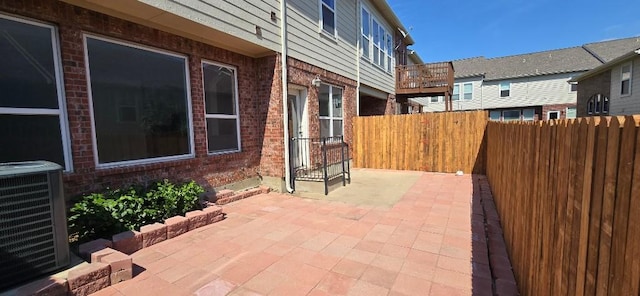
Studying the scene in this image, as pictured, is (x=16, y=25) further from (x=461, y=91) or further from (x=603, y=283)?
(x=461, y=91)

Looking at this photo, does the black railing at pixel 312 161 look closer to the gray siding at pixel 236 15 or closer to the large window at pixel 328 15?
the gray siding at pixel 236 15

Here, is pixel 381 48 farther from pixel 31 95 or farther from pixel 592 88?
pixel 592 88

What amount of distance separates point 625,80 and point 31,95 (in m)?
20.2

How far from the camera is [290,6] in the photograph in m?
6.29

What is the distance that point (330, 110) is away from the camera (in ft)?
28.0

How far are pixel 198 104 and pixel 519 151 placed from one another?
4.88 meters

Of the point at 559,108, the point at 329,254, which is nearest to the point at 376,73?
the point at 329,254

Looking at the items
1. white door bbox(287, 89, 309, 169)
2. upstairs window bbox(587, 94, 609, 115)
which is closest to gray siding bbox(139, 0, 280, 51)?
white door bbox(287, 89, 309, 169)

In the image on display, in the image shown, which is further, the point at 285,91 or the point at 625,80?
the point at 625,80

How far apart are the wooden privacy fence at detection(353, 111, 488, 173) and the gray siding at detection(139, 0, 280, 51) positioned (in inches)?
193

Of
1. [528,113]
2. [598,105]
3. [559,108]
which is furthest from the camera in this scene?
[528,113]

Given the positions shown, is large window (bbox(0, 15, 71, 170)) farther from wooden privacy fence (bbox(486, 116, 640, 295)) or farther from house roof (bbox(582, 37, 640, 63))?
house roof (bbox(582, 37, 640, 63))

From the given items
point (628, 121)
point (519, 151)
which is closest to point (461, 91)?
point (519, 151)

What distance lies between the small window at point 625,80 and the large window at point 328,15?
1409cm
